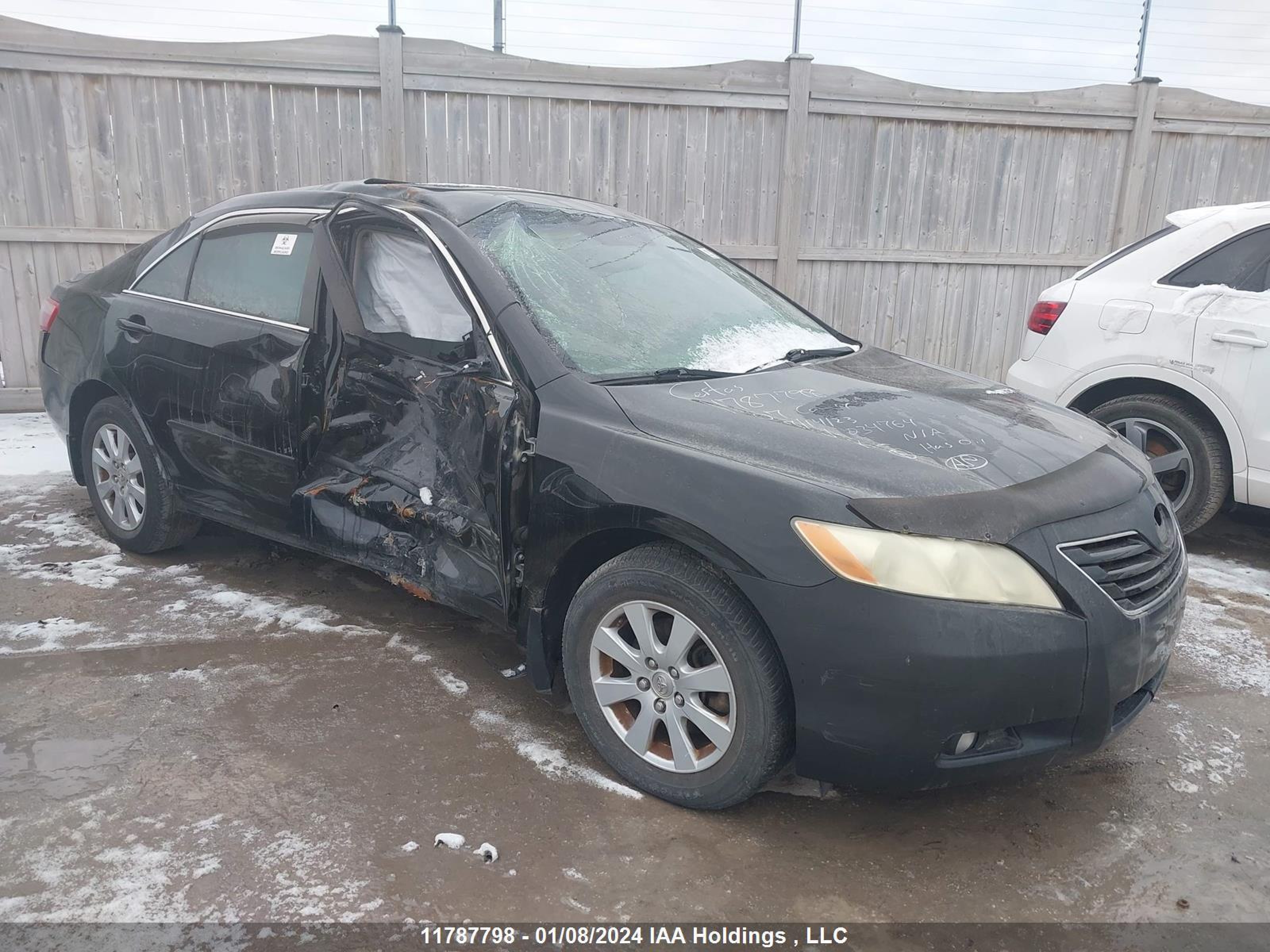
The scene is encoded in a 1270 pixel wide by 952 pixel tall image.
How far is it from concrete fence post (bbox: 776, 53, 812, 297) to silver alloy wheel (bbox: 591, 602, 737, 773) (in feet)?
17.5

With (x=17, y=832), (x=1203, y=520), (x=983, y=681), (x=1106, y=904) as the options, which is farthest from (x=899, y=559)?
(x=1203, y=520)

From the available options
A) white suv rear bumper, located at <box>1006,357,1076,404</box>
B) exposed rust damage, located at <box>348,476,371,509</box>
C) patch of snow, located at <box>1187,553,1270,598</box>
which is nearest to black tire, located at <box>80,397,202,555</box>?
exposed rust damage, located at <box>348,476,371,509</box>

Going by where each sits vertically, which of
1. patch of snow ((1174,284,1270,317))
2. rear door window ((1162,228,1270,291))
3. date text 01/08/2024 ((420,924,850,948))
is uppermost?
rear door window ((1162,228,1270,291))

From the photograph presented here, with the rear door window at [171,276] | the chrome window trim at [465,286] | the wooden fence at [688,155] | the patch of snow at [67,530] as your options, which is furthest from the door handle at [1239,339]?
the patch of snow at [67,530]

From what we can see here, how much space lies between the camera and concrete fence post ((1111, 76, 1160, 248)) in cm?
771

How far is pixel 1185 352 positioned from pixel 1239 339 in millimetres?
228

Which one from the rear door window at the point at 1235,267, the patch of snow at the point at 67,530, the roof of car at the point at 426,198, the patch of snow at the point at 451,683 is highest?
the roof of car at the point at 426,198

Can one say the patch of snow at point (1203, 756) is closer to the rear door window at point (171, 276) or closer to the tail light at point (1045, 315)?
the tail light at point (1045, 315)

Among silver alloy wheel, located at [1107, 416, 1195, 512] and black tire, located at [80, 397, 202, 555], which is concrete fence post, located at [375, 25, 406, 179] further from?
silver alloy wheel, located at [1107, 416, 1195, 512]

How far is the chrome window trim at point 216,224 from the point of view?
3533 millimetres

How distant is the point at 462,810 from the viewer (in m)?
2.56

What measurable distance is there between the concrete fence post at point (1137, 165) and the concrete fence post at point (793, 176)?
283cm

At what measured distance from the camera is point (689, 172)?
7.26 m

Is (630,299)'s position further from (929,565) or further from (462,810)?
(462,810)
